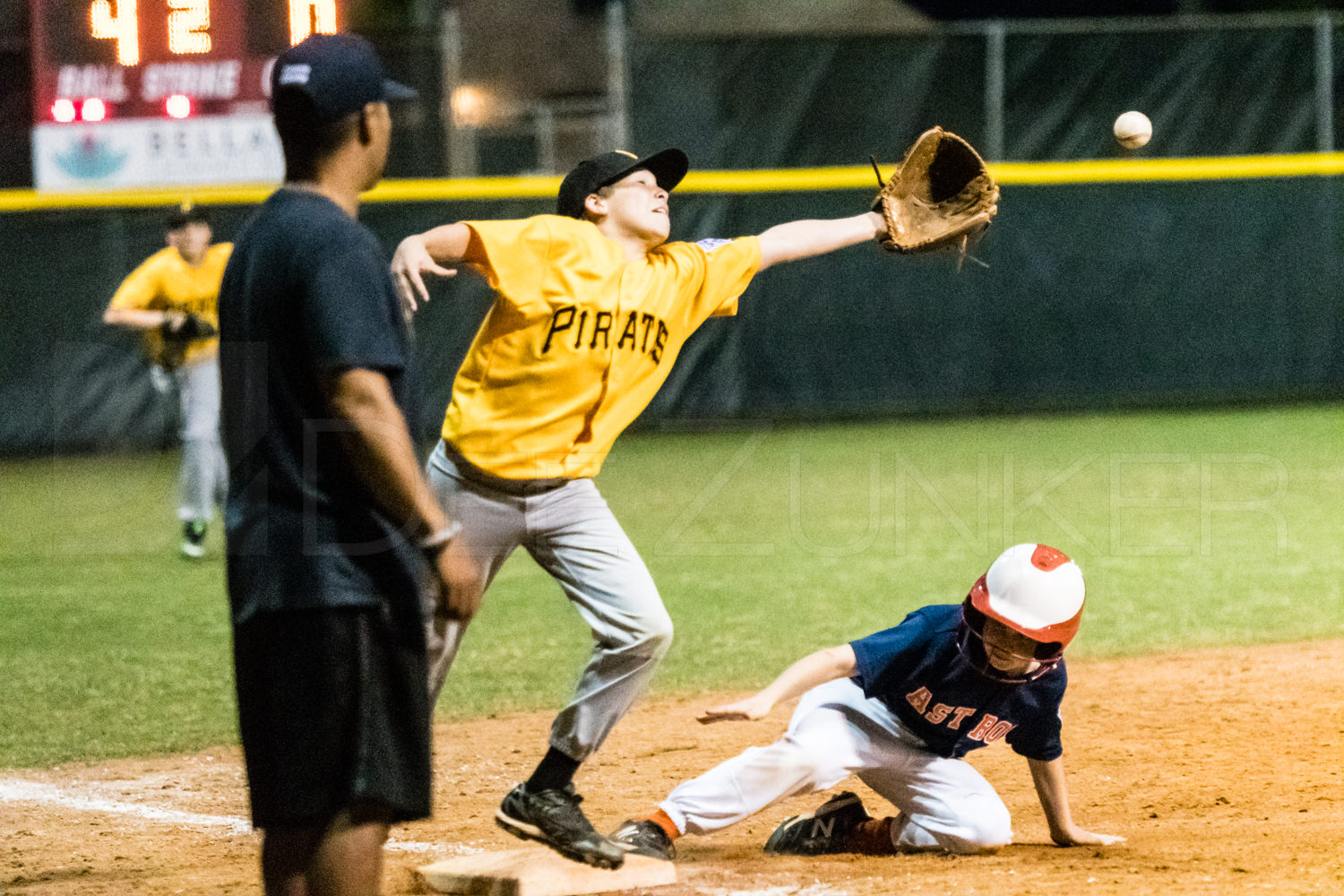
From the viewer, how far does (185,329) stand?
902 centimetres

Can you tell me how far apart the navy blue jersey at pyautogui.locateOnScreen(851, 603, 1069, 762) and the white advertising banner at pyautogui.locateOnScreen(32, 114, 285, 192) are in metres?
9.03

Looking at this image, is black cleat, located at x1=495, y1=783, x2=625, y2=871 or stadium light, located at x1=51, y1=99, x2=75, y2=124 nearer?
black cleat, located at x1=495, y1=783, x2=625, y2=871

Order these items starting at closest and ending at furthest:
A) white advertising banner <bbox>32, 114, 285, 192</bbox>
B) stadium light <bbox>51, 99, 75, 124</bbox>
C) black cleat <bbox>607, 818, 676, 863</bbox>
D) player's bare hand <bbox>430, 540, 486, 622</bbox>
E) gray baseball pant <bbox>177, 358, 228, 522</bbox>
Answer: player's bare hand <bbox>430, 540, 486, 622</bbox>, black cleat <bbox>607, 818, 676, 863</bbox>, gray baseball pant <bbox>177, 358, 228, 522</bbox>, stadium light <bbox>51, 99, 75, 124</bbox>, white advertising banner <bbox>32, 114, 285, 192</bbox>

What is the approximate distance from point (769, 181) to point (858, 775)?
10.9m

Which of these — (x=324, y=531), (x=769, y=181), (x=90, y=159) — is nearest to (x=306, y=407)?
(x=324, y=531)

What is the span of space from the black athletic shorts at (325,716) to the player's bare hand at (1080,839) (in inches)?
79.7

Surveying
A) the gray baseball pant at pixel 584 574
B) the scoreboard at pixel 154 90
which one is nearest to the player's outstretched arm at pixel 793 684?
the gray baseball pant at pixel 584 574

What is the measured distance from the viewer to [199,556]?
8930mm

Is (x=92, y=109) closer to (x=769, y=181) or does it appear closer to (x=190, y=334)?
(x=190, y=334)

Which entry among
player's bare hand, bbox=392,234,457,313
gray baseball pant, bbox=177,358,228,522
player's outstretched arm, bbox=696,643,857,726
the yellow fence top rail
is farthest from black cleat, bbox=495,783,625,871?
the yellow fence top rail

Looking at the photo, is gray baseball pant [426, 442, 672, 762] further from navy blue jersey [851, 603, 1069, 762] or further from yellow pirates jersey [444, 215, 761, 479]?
navy blue jersey [851, 603, 1069, 762]

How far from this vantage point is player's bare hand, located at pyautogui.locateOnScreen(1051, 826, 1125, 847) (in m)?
3.92

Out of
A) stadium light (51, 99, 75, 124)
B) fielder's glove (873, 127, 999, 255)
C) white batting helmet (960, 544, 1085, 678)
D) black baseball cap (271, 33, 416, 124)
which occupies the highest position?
stadium light (51, 99, 75, 124)

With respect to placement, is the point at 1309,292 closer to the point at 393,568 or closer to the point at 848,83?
the point at 848,83
